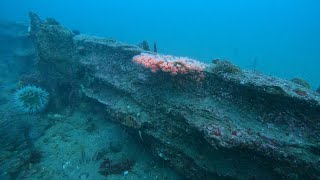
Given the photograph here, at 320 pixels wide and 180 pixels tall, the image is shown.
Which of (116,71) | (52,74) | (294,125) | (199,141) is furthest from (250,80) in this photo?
(52,74)

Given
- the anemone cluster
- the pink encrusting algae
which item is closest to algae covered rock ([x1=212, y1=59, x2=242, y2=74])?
the pink encrusting algae

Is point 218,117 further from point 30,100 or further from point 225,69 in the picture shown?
point 30,100

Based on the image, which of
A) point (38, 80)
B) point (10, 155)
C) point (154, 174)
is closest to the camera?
point (154, 174)

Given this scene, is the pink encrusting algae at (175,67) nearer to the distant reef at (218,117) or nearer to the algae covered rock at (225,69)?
the distant reef at (218,117)

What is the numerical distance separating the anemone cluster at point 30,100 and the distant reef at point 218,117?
296 cm

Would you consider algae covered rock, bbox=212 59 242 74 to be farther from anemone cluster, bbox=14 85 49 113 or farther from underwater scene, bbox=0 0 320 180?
anemone cluster, bbox=14 85 49 113

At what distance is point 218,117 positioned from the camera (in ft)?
17.1

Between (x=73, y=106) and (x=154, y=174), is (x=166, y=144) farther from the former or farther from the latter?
(x=73, y=106)

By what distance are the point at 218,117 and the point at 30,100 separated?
24.5 ft

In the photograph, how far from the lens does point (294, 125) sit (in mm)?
4887

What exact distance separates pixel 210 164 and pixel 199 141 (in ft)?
1.82

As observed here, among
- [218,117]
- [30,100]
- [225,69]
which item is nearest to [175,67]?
[225,69]

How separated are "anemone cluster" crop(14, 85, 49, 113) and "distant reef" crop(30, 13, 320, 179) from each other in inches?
116

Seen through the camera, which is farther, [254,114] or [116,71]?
[116,71]
